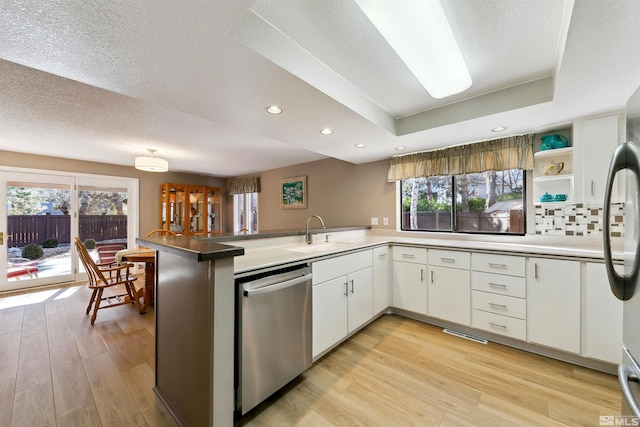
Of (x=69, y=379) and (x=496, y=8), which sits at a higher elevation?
(x=496, y=8)

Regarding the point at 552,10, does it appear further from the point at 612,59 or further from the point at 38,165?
the point at 38,165

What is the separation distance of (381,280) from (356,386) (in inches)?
48.1

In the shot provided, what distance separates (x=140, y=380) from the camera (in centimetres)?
182

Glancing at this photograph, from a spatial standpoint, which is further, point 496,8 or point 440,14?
point 496,8

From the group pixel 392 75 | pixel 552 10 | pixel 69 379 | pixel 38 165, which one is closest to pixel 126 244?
pixel 38 165

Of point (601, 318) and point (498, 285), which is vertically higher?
point (498, 285)

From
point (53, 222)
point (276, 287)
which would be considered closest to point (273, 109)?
point (276, 287)

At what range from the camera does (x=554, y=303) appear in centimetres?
205

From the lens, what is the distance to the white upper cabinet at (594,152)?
2129 millimetres

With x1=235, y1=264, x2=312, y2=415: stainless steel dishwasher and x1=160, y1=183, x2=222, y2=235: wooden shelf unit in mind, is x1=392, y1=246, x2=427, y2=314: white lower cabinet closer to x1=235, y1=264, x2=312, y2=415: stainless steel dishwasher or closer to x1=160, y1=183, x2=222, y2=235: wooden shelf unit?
x1=235, y1=264, x2=312, y2=415: stainless steel dishwasher

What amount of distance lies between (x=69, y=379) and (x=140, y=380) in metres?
0.52

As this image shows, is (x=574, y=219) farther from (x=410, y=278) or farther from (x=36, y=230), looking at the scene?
(x=36, y=230)

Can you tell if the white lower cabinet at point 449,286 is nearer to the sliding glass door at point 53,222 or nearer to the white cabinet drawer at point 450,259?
the white cabinet drawer at point 450,259

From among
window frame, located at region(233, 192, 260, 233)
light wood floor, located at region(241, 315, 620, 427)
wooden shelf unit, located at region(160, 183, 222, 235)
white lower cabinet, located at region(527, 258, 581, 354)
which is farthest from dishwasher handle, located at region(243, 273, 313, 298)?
wooden shelf unit, located at region(160, 183, 222, 235)
